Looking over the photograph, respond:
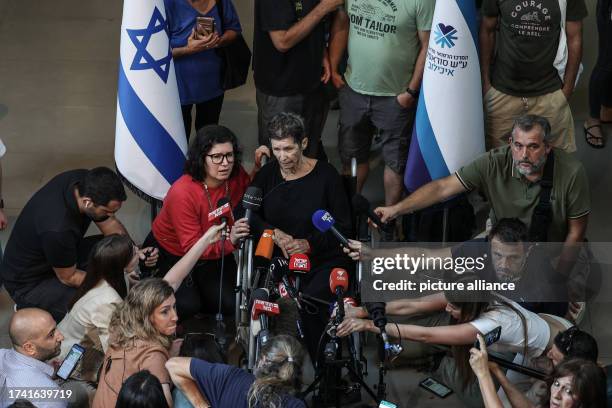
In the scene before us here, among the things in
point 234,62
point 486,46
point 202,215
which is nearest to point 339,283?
point 202,215

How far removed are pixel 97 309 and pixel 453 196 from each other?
213 centimetres

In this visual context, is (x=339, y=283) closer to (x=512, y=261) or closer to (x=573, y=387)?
(x=512, y=261)

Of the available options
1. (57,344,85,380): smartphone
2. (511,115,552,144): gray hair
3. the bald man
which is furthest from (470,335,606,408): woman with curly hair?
the bald man

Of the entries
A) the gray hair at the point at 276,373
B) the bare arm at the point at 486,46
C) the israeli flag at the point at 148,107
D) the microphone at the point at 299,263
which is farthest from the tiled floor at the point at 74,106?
the gray hair at the point at 276,373

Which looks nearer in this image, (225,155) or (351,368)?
(351,368)

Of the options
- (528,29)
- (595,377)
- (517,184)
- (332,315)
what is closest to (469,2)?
(528,29)

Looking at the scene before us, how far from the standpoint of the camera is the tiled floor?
743 centimetres

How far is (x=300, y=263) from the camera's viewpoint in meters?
5.50

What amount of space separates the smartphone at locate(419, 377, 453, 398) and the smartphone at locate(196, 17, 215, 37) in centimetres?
250

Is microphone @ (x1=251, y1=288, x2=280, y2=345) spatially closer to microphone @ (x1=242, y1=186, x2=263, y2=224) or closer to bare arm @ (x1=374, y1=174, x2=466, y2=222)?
microphone @ (x1=242, y1=186, x2=263, y2=224)

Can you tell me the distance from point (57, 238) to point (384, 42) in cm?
220

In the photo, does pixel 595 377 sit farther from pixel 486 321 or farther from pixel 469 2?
pixel 469 2

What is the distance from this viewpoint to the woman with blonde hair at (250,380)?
4609mm

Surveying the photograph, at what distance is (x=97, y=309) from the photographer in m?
5.46
